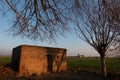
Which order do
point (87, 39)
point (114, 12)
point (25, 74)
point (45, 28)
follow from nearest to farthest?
1. point (45, 28)
2. point (114, 12)
3. point (25, 74)
4. point (87, 39)

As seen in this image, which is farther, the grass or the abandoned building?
the grass

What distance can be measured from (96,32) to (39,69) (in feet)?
24.6

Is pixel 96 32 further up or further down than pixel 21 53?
further up

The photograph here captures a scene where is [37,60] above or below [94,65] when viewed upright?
above

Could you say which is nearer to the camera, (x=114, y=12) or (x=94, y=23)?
(x=114, y=12)

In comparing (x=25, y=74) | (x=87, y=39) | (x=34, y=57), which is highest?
(x=87, y=39)

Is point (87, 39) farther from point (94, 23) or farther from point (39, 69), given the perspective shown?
point (39, 69)

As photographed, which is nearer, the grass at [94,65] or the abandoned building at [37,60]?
the abandoned building at [37,60]

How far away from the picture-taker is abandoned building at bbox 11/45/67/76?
29.2 meters

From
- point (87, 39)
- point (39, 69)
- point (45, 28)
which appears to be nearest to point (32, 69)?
point (39, 69)

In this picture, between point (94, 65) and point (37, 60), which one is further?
point (94, 65)

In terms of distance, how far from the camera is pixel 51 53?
3155 cm

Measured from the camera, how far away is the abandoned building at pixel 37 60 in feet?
95.9

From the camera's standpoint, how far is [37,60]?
1193 inches
